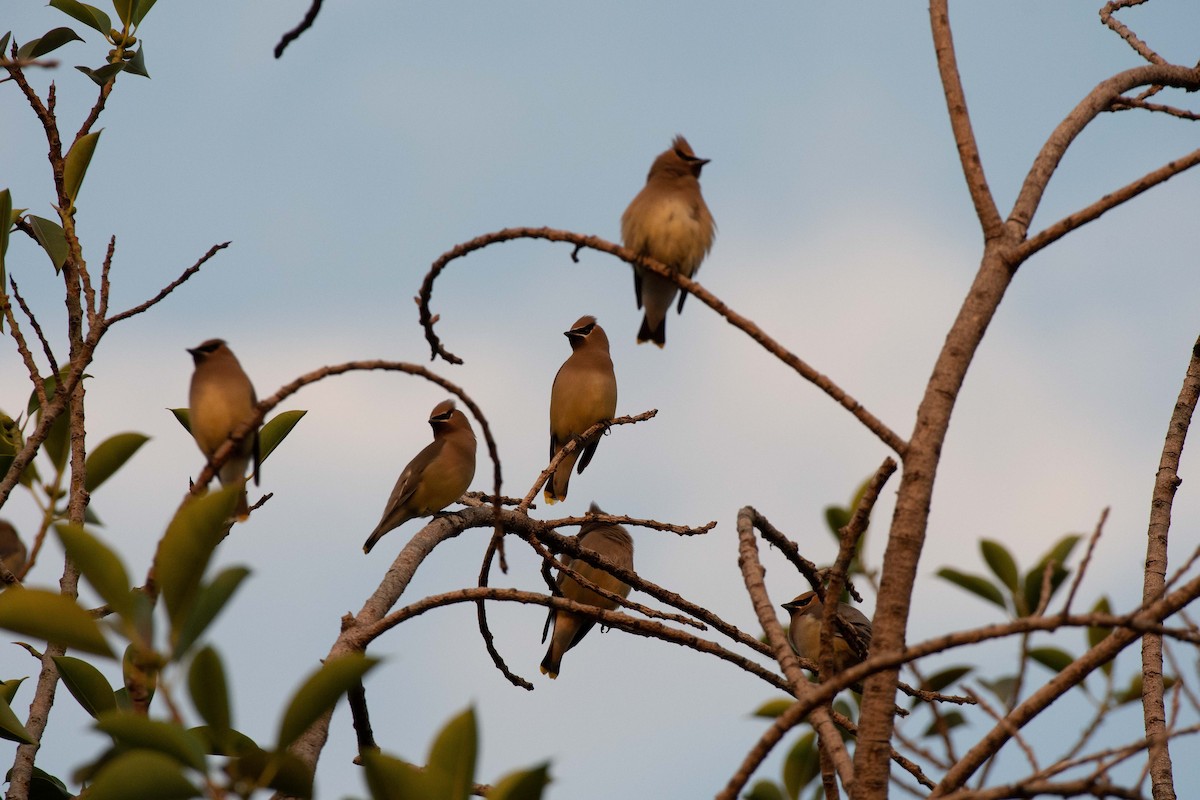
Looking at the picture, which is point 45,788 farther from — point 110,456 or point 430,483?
point 430,483

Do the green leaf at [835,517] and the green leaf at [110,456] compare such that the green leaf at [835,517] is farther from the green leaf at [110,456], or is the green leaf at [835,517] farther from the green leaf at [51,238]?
the green leaf at [51,238]

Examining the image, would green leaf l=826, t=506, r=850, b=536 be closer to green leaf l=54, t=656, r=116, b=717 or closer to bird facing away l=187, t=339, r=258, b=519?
bird facing away l=187, t=339, r=258, b=519

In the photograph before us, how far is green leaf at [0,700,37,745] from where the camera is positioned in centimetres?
270

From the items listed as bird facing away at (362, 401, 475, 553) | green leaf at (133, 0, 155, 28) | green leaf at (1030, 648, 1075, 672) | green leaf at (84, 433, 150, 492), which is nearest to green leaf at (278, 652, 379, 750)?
green leaf at (84, 433, 150, 492)

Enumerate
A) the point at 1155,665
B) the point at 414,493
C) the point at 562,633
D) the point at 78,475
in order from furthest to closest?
the point at 562,633, the point at 414,493, the point at 78,475, the point at 1155,665

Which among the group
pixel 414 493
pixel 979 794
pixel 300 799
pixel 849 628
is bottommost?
pixel 300 799

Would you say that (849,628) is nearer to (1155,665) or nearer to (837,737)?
(1155,665)

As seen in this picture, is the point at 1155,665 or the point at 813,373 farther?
the point at 1155,665

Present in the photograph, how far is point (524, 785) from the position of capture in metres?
1.62

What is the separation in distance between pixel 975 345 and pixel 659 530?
2.05 metres

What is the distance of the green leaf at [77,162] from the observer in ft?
13.1

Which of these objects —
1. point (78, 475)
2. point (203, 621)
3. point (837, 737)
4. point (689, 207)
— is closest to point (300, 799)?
point (203, 621)

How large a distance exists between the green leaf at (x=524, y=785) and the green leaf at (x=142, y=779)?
373 millimetres

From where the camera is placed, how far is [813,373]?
234 centimetres
